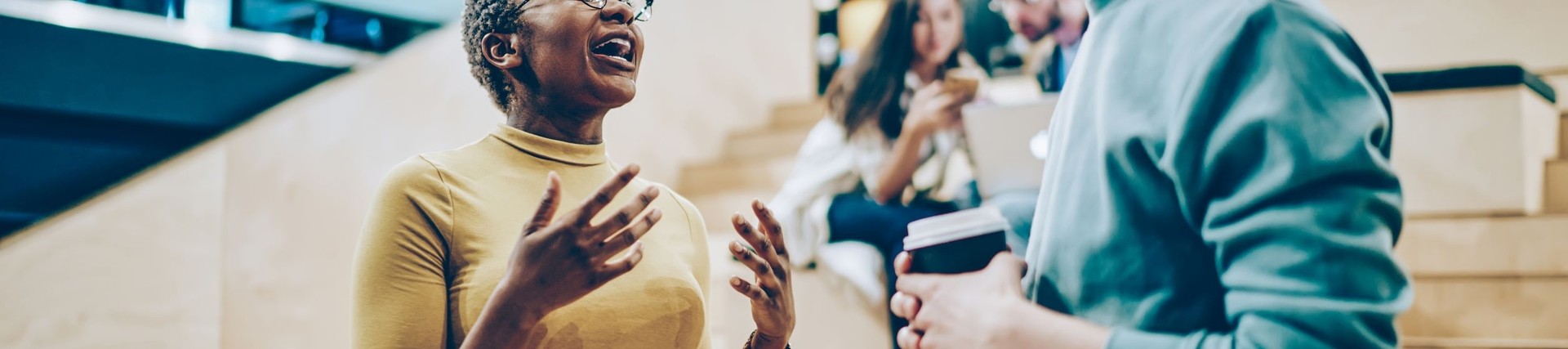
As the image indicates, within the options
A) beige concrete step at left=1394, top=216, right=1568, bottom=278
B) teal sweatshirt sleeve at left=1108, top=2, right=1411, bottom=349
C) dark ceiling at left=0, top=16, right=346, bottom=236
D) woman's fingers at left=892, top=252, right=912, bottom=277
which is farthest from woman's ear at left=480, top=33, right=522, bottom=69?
beige concrete step at left=1394, top=216, right=1568, bottom=278

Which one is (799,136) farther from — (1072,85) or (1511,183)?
(1072,85)

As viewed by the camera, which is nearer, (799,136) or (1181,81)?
(1181,81)

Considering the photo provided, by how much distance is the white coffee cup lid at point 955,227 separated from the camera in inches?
31.0

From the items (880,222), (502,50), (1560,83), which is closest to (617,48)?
(502,50)

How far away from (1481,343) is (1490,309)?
3.2 inches

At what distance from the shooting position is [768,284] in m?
1.06

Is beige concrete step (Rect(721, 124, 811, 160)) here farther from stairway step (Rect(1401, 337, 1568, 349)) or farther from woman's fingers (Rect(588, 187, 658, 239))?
woman's fingers (Rect(588, 187, 658, 239))

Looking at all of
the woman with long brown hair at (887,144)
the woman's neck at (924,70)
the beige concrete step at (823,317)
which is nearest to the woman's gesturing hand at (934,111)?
the woman with long brown hair at (887,144)

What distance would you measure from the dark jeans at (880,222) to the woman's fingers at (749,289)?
1.35 meters

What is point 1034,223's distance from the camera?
0.84 metres

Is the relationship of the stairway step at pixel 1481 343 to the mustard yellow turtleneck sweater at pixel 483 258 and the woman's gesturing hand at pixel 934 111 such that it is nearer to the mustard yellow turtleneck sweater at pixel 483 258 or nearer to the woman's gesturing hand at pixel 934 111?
the woman's gesturing hand at pixel 934 111

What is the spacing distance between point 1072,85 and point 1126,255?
0.17m

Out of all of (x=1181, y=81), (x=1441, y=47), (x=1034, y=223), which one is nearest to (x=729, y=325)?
(x=1034, y=223)

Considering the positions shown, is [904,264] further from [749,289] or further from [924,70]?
[924,70]
